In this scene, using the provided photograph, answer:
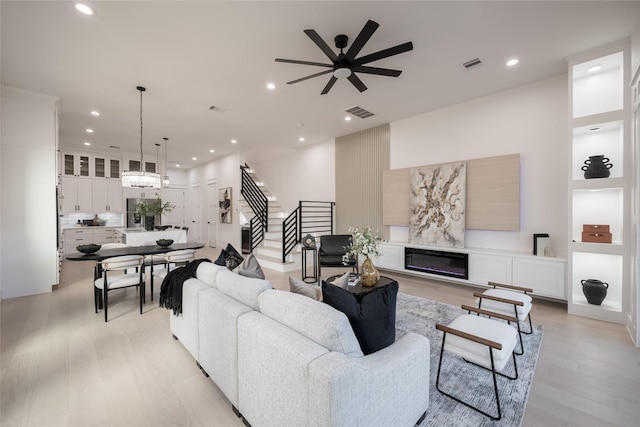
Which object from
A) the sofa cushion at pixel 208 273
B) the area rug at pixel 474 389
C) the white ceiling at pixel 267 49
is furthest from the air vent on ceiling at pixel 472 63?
the sofa cushion at pixel 208 273

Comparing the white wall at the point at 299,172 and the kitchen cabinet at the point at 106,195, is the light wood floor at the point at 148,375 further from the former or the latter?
the kitchen cabinet at the point at 106,195

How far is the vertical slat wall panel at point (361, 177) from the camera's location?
19.6 ft

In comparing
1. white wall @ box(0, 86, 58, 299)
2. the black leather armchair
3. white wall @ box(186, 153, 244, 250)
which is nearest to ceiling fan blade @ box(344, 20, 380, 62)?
the black leather armchair

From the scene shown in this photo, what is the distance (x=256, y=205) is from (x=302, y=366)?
7368 mm

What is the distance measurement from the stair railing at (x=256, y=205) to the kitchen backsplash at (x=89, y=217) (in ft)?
13.6

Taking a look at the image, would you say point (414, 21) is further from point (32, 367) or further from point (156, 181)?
point (32, 367)

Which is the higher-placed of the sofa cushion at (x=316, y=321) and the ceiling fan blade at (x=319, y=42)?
the ceiling fan blade at (x=319, y=42)

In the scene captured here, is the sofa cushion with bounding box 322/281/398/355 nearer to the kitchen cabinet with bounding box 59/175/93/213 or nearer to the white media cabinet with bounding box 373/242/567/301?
the white media cabinet with bounding box 373/242/567/301

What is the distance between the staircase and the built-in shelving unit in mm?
4823

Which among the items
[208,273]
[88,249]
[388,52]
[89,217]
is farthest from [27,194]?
[388,52]

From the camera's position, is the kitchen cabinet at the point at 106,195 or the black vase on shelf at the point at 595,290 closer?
the black vase on shelf at the point at 595,290

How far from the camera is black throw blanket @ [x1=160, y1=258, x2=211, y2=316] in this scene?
2576 millimetres

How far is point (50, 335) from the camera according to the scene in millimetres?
2891

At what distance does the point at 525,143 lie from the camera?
4141 millimetres
